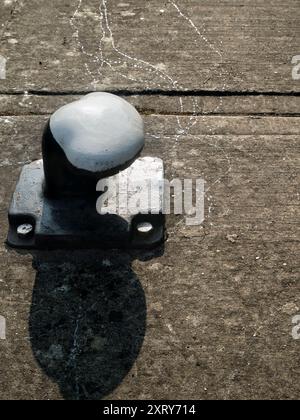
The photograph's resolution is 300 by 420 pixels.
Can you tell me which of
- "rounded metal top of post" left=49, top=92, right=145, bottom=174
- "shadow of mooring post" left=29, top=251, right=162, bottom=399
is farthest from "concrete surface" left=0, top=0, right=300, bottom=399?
"rounded metal top of post" left=49, top=92, right=145, bottom=174

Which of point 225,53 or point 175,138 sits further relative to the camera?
point 225,53

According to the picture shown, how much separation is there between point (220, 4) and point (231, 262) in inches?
95.7

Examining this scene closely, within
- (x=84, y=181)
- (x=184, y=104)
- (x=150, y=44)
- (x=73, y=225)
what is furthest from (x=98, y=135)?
(x=150, y=44)

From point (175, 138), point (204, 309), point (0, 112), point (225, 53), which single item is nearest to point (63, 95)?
point (0, 112)

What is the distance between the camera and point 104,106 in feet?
7.88

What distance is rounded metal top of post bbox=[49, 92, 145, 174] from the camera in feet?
7.63

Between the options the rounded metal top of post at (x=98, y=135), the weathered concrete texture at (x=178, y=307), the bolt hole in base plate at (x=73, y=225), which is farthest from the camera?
the bolt hole in base plate at (x=73, y=225)

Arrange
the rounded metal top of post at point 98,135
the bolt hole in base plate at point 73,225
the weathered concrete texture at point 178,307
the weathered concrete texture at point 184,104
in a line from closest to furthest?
the weathered concrete texture at point 178,307
the rounded metal top of post at point 98,135
the bolt hole in base plate at point 73,225
the weathered concrete texture at point 184,104

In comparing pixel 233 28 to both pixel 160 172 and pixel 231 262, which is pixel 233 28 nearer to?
pixel 160 172

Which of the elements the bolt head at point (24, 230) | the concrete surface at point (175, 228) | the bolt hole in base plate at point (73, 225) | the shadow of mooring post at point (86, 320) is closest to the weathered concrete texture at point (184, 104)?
the concrete surface at point (175, 228)

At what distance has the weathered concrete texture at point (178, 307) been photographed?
2.18m

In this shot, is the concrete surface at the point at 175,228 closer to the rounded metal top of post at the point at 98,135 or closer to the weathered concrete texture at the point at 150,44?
the weathered concrete texture at the point at 150,44

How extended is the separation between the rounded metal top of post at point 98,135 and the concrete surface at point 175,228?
0.46 meters

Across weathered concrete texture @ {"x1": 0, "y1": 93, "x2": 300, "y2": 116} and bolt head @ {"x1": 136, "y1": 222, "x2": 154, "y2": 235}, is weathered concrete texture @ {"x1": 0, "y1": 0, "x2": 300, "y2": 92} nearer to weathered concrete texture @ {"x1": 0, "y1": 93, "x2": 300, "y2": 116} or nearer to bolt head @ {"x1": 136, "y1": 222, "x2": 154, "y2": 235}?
weathered concrete texture @ {"x1": 0, "y1": 93, "x2": 300, "y2": 116}
